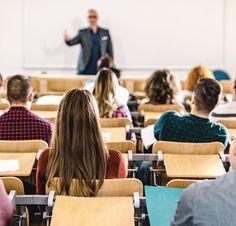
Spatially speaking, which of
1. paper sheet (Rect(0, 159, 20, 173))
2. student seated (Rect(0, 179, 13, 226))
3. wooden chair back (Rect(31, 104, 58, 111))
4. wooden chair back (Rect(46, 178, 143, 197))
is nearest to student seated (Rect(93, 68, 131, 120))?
wooden chair back (Rect(31, 104, 58, 111))

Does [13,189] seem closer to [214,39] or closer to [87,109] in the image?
[87,109]

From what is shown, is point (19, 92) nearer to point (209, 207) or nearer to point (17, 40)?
point (209, 207)

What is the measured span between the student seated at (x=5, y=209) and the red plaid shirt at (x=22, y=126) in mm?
1709

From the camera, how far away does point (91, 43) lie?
9836 mm

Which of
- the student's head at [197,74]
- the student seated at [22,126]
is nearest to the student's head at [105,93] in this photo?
the student seated at [22,126]

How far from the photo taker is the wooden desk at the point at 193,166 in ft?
11.5

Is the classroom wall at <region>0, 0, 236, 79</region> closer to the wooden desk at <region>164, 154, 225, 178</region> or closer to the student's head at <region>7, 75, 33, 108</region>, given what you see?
the student's head at <region>7, 75, 33, 108</region>

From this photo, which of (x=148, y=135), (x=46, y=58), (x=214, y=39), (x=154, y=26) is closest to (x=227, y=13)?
(x=214, y=39)

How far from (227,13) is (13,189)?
817 centimetres

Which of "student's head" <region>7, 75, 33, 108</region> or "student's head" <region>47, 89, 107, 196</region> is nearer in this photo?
"student's head" <region>47, 89, 107, 196</region>

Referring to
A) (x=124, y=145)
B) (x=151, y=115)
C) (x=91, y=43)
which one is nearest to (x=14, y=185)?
(x=124, y=145)

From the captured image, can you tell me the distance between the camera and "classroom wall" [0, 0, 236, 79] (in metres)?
10.5

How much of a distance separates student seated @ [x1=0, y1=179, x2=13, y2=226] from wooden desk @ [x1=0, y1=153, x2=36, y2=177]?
29.8 inches

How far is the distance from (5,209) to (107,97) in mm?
2841
